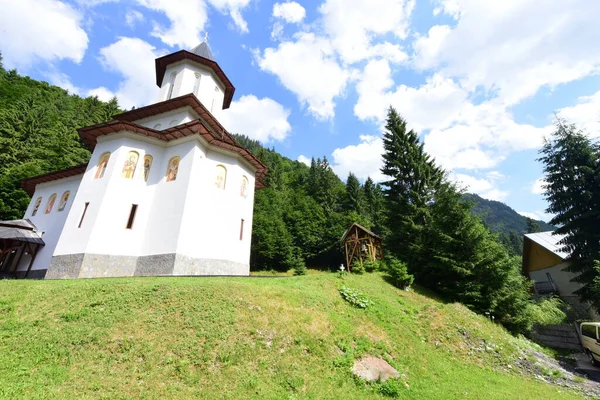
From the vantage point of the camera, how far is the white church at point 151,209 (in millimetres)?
14125

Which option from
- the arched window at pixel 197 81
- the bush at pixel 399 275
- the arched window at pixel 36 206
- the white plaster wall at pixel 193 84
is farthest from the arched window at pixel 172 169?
the arched window at pixel 36 206

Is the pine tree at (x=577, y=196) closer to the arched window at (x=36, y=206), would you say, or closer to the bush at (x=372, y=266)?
the bush at (x=372, y=266)

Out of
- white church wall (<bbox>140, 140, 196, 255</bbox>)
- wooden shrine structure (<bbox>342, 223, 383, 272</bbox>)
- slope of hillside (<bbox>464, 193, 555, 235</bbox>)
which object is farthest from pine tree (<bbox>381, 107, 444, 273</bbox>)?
slope of hillside (<bbox>464, 193, 555, 235</bbox>)

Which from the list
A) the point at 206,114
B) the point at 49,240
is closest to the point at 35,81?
the point at 49,240

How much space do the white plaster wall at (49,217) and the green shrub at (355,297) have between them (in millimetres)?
19618

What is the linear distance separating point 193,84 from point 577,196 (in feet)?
96.2

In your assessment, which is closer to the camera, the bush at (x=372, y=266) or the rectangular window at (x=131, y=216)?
the rectangular window at (x=131, y=216)

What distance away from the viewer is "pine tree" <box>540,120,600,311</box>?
1786 centimetres

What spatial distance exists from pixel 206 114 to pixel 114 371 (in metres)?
16.8

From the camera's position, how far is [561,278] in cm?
2358

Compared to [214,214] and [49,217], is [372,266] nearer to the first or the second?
[214,214]

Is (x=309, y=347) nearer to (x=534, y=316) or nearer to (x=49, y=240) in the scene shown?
(x=534, y=316)

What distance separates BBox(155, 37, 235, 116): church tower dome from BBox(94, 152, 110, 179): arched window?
22.1ft

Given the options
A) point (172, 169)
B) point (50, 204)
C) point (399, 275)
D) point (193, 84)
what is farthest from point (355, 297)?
point (50, 204)
